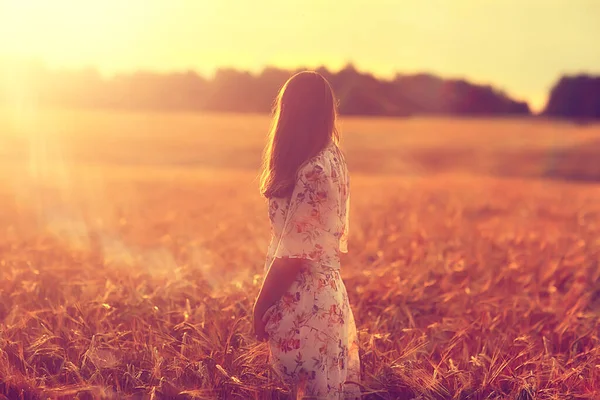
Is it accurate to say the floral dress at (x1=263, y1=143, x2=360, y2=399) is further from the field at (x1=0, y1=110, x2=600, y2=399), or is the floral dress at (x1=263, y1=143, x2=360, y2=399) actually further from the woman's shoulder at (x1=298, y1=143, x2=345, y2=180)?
the field at (x1=0, y1=110, x2=600, y2=399)

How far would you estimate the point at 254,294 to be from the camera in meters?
4.09

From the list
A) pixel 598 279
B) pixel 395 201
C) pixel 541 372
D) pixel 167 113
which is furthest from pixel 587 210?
pixel 167 113

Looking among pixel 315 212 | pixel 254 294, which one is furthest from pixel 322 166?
pixel 254 294

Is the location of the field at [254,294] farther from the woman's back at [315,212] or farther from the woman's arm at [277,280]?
the woman's back at [315,212]

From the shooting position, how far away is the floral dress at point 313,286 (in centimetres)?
266

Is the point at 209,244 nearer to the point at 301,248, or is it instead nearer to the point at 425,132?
the point at 301,248

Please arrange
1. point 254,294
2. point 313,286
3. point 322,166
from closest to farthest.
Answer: point 322,166
point 313,286
point 254,294

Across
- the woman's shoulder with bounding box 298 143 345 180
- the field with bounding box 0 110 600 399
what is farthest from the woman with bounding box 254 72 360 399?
the field with bounding box 0 110 600 399

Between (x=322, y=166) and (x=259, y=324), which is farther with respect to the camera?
(x=259, y=324)

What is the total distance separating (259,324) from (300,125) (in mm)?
808

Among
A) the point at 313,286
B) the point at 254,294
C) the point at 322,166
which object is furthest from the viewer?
the point at 254,294

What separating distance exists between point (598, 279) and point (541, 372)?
117 inches

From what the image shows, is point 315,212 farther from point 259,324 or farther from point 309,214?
point 259,324

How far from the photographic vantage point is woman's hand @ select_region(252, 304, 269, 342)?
271 centimetres
